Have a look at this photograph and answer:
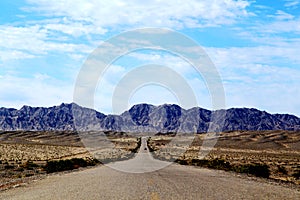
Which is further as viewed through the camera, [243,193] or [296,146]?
[296,146]

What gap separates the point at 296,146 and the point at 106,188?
120425 mm

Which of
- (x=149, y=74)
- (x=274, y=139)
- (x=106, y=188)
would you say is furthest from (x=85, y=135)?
(x=106, y=188)

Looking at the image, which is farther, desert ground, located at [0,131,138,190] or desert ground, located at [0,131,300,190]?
desert ground, located at [0,131,300,190]

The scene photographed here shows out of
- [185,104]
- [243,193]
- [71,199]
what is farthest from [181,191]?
[185,104]

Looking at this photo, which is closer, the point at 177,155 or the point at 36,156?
the point at 36,156

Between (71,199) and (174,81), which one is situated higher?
(174,81)

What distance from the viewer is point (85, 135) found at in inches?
7520

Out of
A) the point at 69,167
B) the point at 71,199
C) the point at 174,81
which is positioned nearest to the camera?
the point at 71,199

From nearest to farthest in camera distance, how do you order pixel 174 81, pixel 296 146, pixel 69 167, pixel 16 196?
pixel 16 196 → pixel 69 167 → pixel 174 81 → pixel 296 146

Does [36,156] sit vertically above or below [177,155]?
below

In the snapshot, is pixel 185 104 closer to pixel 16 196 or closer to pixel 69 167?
pixel 69 167

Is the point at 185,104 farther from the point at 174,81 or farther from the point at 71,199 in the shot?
the point at 71,199

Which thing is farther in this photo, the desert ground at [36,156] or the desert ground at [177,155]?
the desert ground at [177,155]

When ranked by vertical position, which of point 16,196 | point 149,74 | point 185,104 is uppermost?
point 149,74
